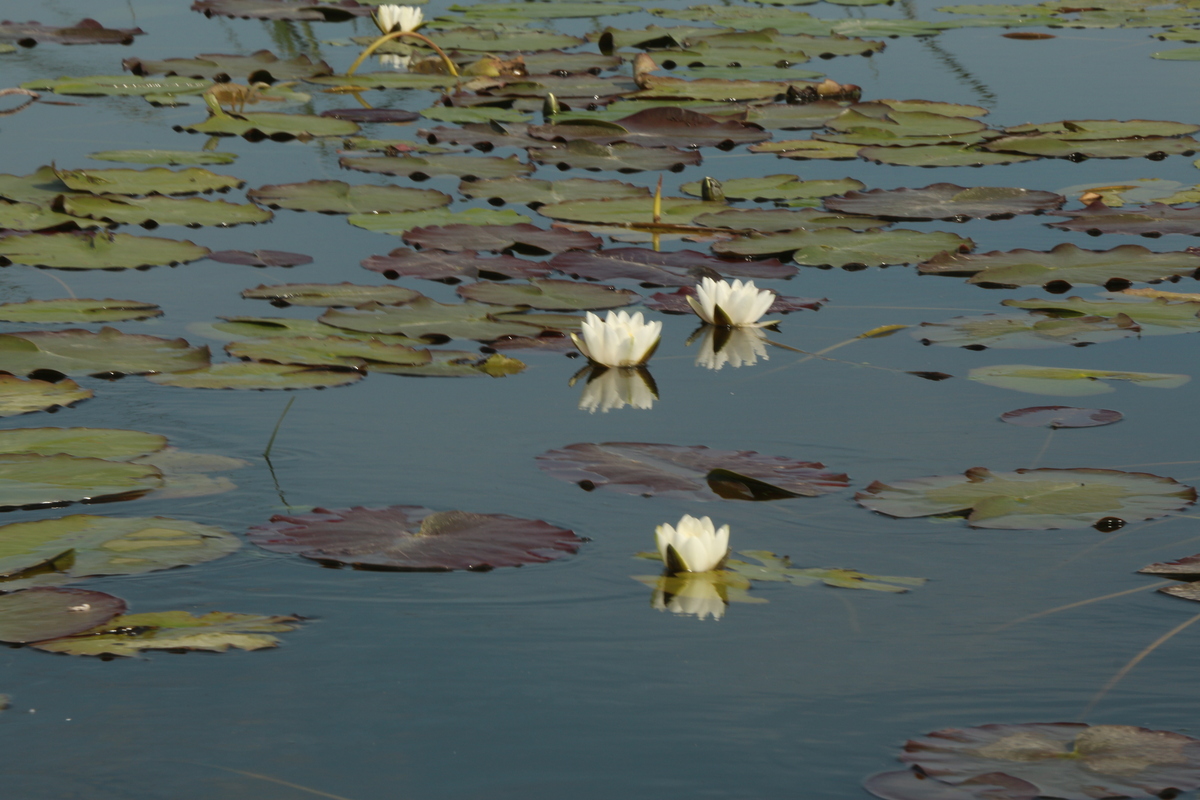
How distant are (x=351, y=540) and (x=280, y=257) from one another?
2025mm

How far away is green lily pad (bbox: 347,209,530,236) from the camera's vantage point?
14.6ft

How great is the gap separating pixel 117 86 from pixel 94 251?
3.09 meters

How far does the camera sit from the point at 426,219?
4.53 m

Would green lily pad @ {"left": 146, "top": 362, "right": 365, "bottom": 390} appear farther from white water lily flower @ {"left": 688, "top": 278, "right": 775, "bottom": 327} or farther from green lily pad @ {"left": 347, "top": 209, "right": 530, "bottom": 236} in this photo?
green lily pad @ {"left": 347, "top": 209, "right": 530, "bottom": 236}

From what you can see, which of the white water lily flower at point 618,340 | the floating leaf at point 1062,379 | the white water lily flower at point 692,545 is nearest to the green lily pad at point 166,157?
the white water lily flower at point 618,340

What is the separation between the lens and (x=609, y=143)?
570 centimetres

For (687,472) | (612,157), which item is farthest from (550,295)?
(612,157)

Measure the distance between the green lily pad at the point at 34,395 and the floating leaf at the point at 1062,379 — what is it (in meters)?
1.94

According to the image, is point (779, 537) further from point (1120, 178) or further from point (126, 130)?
point (126, 130)

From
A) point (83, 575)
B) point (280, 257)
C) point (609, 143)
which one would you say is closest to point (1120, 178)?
point (609, 143)

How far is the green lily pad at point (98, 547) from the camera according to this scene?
2.12 metres

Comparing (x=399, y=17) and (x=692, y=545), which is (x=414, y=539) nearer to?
(x=692, y=545)

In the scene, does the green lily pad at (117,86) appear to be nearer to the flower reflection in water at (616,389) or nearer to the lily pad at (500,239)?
the lily pad at (500,239)

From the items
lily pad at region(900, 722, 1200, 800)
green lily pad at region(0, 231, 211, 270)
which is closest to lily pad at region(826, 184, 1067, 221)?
green lily pad at region(0, 231, 211, 270)
